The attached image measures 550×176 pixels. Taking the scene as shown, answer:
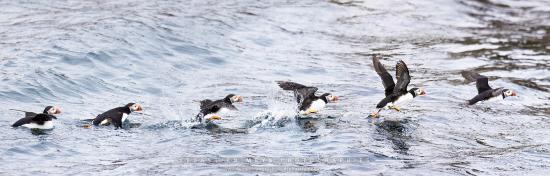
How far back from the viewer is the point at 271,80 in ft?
69.7

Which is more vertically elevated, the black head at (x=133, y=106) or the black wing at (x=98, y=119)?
the black head at (x=133, y=106)

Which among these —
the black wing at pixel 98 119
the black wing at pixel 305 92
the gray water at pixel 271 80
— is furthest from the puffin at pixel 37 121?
the black wing at pixel 305 92

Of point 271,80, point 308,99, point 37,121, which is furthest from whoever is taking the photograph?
point 271,80

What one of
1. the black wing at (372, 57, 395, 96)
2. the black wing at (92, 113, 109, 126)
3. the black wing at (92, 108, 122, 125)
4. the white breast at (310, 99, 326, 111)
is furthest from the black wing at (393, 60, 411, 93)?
the black wing at (92, 113, 109, 126)

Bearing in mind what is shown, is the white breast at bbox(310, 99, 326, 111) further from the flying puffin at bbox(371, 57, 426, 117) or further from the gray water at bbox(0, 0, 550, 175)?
the flying puffin at bbox(371, 57, 426, 117)

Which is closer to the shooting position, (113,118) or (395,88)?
(113,118)

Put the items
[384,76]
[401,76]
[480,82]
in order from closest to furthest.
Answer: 1. [401,76]
2. [384,76]
3. [480,82]

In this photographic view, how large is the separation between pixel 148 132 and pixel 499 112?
6938 millimetres

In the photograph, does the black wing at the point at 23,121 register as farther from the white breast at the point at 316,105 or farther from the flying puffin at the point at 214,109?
the white breast at the point at 316,105

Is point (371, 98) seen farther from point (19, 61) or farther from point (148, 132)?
point (19, 61)

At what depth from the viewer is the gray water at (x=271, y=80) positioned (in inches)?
537

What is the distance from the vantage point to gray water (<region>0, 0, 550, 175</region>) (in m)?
13.6

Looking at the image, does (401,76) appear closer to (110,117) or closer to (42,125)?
(110,117)

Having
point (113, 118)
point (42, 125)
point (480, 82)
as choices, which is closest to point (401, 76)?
point (480, 82)
